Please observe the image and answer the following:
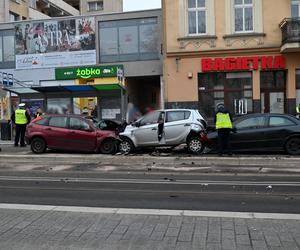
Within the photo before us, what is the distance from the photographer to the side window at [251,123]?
16.2m

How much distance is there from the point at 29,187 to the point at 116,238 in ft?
16.6

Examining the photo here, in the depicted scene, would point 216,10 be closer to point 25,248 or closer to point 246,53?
point 246,53

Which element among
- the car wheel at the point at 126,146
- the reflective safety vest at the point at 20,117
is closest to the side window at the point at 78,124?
the car wheel at the point at 126,146

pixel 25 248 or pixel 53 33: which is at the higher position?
pixel 53 33

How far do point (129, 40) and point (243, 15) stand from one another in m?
7.24

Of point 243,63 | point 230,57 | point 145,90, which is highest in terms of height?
point 230,57

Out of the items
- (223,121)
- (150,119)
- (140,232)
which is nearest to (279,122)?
(223,121)

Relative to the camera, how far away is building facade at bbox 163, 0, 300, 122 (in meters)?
25.1

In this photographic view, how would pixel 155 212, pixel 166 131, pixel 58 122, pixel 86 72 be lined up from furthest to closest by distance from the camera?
pixel 86 72 → pixel 58 122 → pixel 166 131 → pixel 155 212

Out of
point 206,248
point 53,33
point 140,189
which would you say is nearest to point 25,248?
point 206,248

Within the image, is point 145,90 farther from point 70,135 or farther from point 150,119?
point 150,119

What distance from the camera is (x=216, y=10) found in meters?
25.5

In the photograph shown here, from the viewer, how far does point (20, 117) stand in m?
20.7

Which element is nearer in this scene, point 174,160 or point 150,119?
point 174,160
